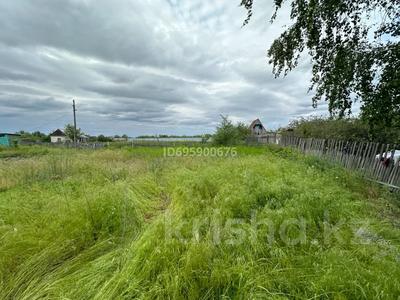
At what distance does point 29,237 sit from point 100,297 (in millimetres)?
1435

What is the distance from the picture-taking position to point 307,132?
14477mm

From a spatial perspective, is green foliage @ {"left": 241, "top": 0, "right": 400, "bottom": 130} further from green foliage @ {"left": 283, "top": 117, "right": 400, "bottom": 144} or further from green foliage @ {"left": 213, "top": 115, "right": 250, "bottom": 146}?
green foliage @ {"left": 213, "top": 115, "right": 250, "bottom": 146}

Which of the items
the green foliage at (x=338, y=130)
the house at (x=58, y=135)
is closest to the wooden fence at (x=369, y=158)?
the green foliage at (x=338, y=130)

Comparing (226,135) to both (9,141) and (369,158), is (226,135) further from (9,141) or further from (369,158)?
(9,141)

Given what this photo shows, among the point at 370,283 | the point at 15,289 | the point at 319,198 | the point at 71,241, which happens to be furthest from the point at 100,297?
the point at 319,198

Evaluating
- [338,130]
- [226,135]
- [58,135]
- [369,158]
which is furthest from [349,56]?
[58,135]

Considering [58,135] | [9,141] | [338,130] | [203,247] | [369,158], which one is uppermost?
[338,130]

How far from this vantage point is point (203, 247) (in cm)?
228

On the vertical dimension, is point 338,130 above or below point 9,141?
above

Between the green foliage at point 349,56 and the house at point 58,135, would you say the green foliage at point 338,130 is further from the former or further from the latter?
the house at point 58,135

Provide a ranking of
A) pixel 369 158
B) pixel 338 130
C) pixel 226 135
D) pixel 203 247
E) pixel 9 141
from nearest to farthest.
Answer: pixel 203 247 → pixel 369 158 → pixel 338 130 → pixel 226 135 → pixel 9 141

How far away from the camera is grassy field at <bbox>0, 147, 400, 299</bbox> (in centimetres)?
189

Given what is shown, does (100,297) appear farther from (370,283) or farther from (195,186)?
(195,186)

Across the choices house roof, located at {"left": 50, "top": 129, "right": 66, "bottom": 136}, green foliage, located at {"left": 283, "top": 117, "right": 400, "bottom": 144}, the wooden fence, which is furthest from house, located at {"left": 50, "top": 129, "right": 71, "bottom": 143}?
the wooden fence
